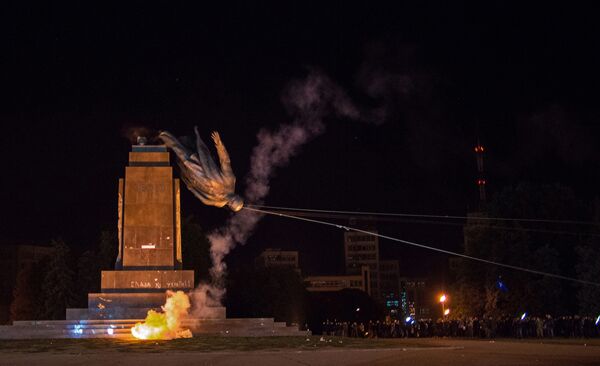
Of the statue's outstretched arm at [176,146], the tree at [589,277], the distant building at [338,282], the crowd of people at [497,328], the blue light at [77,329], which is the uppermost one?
the statue's outstretched arm at [176,146]

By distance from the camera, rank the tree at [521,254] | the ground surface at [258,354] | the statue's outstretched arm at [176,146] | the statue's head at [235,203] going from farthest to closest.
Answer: the tree at [521,254] < the statue's outstretched arm at [176,146] < the statue's head at [235,203] < the ground surface at [258,354]

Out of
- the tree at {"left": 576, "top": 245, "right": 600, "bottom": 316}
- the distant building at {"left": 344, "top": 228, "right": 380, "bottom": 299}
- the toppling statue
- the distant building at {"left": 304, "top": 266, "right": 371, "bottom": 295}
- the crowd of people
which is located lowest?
the crowd of people

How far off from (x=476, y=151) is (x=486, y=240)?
38.3 meters

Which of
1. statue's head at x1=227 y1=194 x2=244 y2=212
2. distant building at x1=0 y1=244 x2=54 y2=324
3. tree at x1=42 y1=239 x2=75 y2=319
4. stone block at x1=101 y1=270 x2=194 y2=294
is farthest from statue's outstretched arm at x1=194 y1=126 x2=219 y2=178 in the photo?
distant building at x1=0 y1=244 x2=54 y2=324

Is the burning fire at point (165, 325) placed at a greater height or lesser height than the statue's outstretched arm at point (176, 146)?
lesser

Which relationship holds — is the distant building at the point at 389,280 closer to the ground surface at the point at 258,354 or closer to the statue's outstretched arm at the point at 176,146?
the statue's outstretched arm at the point at 176,146

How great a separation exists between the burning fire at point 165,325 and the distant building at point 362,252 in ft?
462

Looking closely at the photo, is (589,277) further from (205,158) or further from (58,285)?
(58,285)

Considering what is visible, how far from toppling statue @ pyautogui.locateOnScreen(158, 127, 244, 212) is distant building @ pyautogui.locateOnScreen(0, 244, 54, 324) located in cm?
3977

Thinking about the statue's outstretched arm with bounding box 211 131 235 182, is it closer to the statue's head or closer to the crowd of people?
the statue's head

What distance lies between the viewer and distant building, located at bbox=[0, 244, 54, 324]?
216ft

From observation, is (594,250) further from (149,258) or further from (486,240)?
(149,258)

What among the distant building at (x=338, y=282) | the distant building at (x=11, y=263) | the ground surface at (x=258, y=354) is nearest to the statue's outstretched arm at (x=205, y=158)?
the ground surface at (x=258, y=354)

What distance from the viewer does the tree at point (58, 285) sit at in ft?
160
